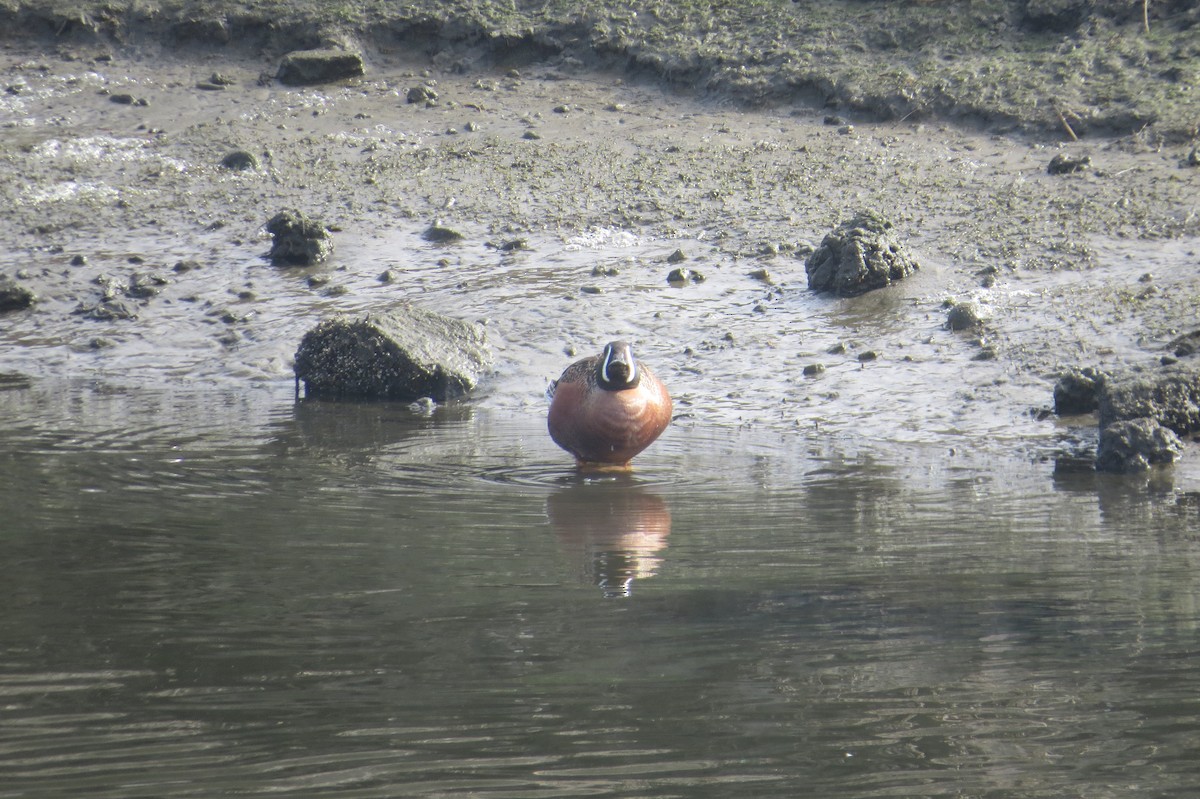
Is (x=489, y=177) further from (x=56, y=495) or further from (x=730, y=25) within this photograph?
(x=56, y=495)

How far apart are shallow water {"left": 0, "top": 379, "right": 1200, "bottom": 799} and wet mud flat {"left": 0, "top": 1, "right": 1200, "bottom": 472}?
163cm

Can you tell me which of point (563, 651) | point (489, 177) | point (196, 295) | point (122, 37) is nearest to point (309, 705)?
point (563, 651)

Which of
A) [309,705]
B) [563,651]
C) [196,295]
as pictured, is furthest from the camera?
[196,295]

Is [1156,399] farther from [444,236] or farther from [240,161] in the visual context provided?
[240,161]

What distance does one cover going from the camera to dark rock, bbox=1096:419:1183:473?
22.0 feet

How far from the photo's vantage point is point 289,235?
35.0ft

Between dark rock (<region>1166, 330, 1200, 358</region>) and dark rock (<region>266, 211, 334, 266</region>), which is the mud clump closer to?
dark rock (<region>1166, 330, 1200, 358</region>)

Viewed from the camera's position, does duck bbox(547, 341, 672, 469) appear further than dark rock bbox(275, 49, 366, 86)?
No

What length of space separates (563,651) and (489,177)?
7934 millimetres

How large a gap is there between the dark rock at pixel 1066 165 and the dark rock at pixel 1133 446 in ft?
14.1

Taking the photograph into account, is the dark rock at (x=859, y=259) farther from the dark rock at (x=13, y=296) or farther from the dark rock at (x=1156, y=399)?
the dark rock at (x=13, y=296)

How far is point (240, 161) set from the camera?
1195 centimetres

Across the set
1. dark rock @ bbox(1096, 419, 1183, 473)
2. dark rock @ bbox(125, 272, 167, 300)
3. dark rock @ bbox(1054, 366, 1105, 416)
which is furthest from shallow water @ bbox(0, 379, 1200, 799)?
dark rock @ bbox(125, 272, 167, 300)

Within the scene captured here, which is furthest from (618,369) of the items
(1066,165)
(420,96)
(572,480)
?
(420,96)
